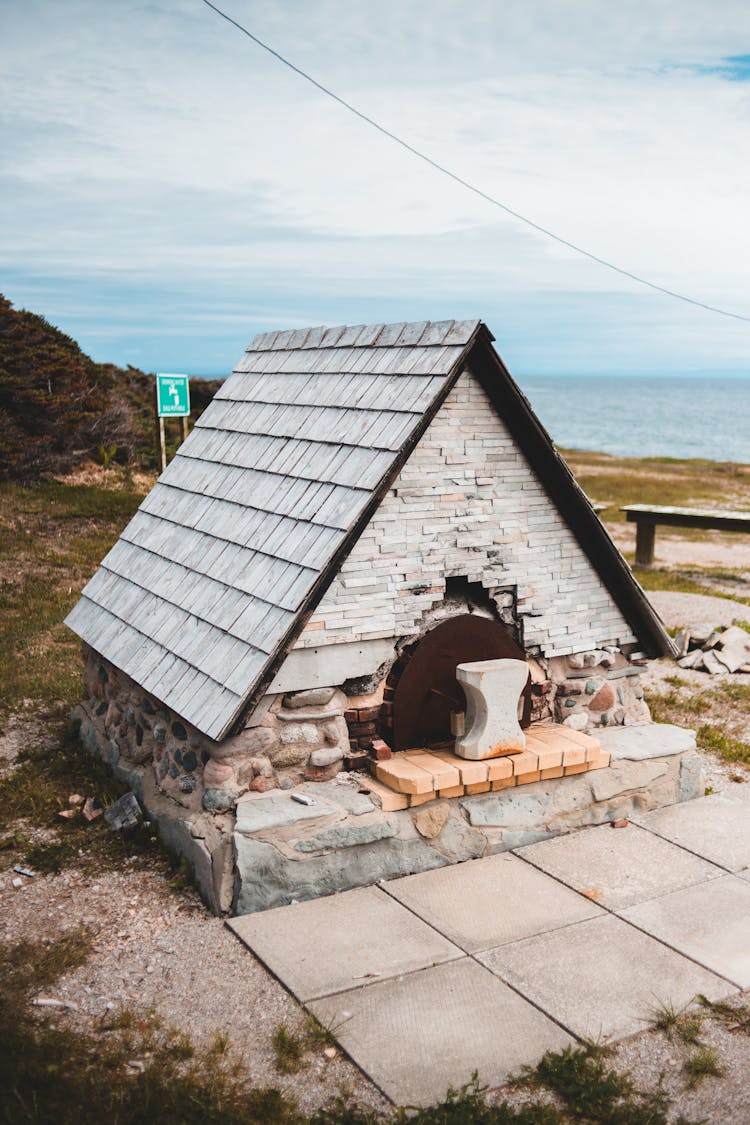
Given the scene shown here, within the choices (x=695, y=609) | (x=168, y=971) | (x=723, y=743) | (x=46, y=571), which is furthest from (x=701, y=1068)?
(x=46, y=571)

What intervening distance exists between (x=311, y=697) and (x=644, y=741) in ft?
8.16

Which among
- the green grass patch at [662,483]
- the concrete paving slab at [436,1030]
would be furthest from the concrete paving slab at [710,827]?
the green grass patch at [662,483]

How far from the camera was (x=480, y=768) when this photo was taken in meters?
6.09

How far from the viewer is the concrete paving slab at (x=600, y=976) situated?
4727mm

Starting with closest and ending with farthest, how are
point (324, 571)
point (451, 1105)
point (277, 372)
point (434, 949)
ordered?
point (451, 1105) → point (434, 949) → point (324, 571) → point (277, 372)

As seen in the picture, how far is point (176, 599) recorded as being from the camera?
6.66m

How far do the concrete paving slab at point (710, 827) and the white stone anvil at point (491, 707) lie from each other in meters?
1.24

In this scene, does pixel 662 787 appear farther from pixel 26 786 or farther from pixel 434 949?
pixel 26 786

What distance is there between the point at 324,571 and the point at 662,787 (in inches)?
118

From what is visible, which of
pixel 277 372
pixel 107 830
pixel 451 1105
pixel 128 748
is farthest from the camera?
pixel 277 372

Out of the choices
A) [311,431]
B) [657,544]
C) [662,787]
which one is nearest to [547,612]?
[662,787]

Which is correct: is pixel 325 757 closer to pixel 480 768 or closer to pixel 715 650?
pixel 480 768

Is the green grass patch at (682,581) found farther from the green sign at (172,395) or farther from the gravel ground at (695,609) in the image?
the green sign at (172,395)

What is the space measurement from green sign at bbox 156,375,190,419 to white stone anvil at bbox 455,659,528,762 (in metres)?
8.97
